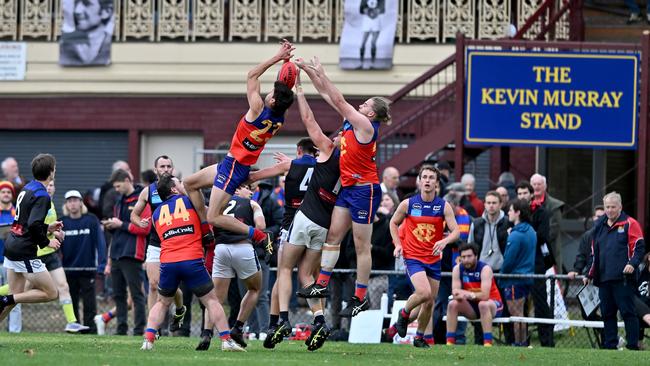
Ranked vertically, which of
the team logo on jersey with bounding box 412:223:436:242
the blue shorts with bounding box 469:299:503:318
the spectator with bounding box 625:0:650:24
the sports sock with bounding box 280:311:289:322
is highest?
the spectator with bounding box 625:0:650:24

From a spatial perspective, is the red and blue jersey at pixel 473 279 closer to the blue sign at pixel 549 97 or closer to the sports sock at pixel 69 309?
the blue sign at pixel 549 97

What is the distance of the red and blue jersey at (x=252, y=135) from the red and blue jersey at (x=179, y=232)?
31.9 inches

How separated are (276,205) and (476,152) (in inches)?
213

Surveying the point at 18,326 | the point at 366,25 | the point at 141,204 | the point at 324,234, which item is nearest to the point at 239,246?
the point at 324,234

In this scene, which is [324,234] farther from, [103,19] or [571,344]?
[103,19]

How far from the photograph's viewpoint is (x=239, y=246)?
52.5 feet

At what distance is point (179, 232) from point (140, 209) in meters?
3.55

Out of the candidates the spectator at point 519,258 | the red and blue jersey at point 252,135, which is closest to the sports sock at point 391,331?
the spectator at point 519,258

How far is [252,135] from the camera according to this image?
49.6 ft

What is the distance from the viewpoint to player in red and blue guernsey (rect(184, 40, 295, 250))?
14.9 meters

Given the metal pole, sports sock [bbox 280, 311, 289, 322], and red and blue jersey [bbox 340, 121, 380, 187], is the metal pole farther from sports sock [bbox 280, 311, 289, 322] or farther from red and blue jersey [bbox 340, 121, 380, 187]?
sports sock [bbox 280, 311, 289, 322]

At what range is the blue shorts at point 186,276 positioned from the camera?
14648mm

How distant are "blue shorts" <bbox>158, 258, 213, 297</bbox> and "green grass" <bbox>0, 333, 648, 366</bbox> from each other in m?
0.64

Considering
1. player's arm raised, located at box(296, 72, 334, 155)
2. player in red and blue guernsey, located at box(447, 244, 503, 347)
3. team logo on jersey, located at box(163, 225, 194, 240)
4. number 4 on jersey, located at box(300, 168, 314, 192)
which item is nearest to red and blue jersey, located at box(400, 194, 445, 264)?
number 4 on jersey, located at box(300, 168, 314, 192)
